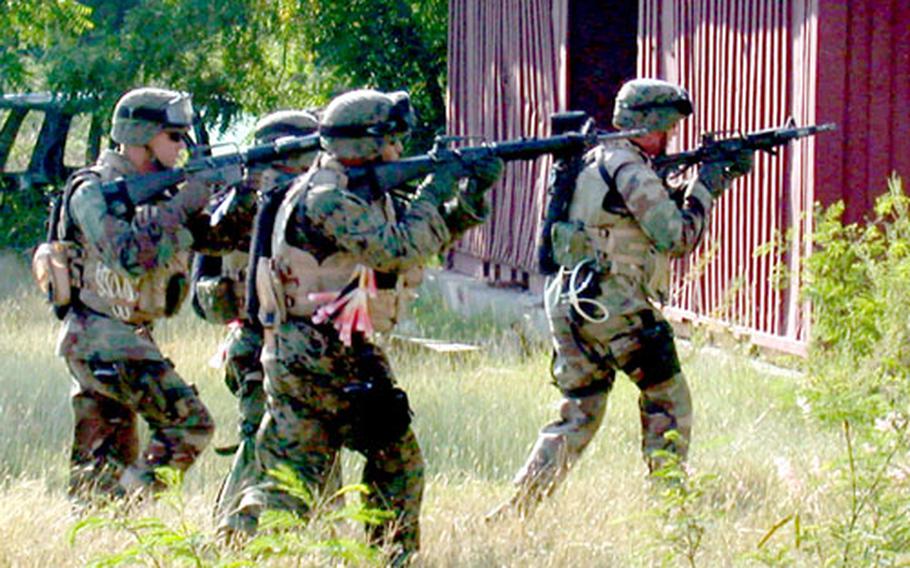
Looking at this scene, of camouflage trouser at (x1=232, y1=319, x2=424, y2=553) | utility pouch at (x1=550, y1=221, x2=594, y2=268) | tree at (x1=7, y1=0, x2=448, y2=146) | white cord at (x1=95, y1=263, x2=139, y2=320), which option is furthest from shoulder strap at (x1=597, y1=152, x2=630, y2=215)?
tree at (x1=7, y1=0, x2=448, y2=146)

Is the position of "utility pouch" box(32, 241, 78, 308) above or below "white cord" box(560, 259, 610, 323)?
above

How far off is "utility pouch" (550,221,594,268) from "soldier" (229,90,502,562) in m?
1.21

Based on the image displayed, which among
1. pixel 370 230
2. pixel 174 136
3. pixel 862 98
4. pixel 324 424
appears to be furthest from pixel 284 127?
pixel 862 98

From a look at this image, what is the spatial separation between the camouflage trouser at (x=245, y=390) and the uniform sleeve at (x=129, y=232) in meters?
0.64

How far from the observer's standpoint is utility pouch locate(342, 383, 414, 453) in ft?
20.0

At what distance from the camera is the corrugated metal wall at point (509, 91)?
47.8 feet

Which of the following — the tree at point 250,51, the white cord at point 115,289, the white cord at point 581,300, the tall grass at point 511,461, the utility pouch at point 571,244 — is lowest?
the tall grass at point 511,461

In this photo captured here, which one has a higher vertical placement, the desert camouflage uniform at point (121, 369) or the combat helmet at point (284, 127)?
the combat helmet at point (284, 127)

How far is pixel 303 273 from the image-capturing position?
20.3 feet

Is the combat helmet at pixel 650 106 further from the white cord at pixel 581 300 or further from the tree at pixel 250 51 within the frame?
the tree at pixel 250 51

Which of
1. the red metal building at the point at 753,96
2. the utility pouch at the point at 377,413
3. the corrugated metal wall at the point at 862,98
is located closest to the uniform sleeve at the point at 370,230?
the utility pouch at the point at 377,413

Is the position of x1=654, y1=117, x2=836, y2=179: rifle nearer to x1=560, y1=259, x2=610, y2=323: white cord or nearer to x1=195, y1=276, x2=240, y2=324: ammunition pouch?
x1=560, y1=259, x2=610, y2=323: white cord

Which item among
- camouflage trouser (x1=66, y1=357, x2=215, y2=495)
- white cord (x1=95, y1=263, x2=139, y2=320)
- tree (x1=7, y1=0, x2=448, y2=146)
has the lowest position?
camouflage trouser (x1=66, y1=357, x2=215, y2=495)

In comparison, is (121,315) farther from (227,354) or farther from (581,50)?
Result: (581,50)
